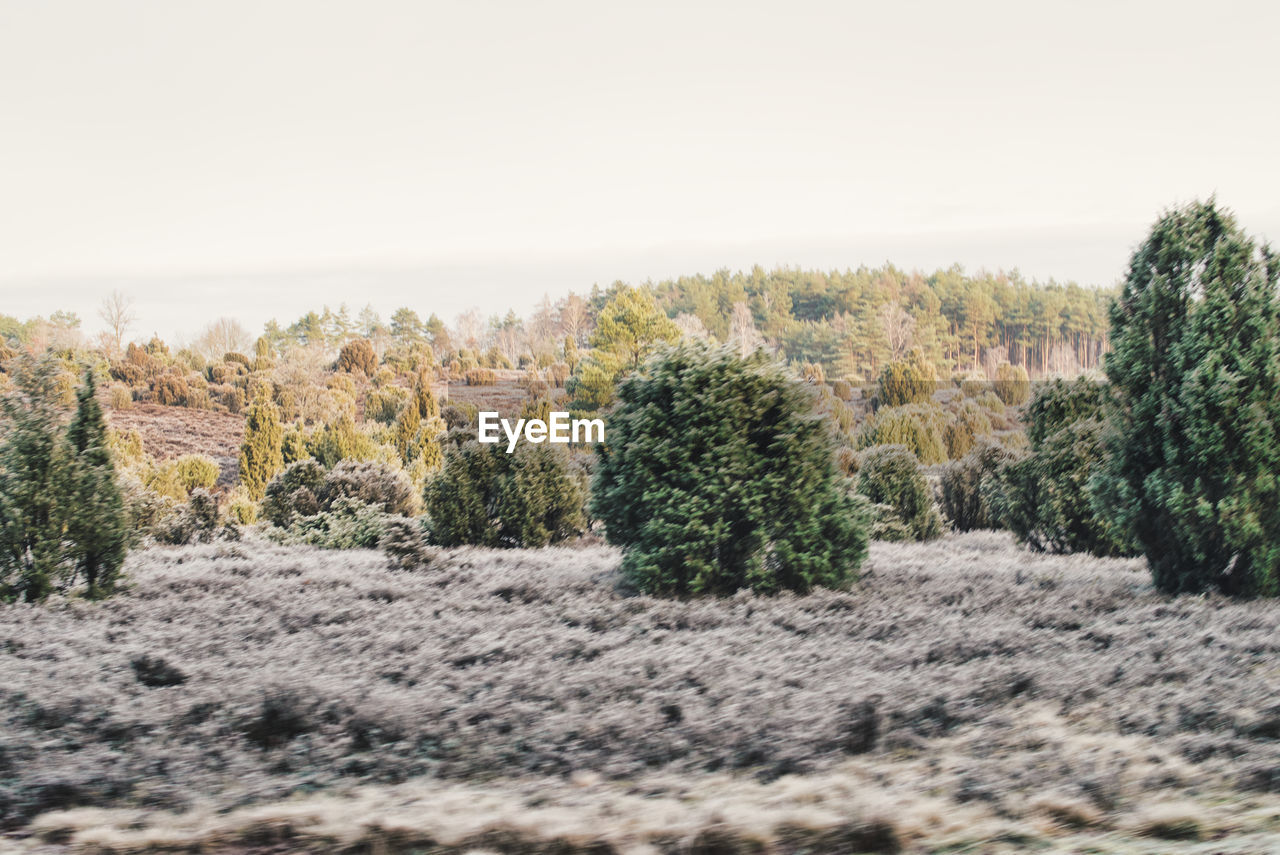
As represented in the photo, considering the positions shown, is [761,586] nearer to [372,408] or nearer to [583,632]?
[583,632]

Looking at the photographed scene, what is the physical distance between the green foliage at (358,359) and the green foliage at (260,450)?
57.8ft

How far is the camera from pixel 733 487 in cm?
574

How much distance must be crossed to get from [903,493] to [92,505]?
8.47 metres

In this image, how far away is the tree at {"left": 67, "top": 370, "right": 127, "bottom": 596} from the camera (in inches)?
222

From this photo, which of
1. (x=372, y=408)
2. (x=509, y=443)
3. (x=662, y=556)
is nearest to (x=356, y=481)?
(x=509, y=443)

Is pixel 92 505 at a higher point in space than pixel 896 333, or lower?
lower

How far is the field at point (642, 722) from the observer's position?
259 centimetres

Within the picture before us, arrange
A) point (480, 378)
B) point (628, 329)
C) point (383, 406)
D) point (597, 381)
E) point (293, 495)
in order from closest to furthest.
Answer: point (293, 495) → point (597, 381) → point (628, 329) → point (383, 406) → point (480, 378)

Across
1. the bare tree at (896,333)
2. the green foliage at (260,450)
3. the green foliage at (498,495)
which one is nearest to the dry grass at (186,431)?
the green foliage at (260,450)

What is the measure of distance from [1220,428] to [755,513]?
282cm

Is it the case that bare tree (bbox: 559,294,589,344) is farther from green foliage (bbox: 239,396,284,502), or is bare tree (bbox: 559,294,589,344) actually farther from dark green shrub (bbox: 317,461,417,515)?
dark green shrub (bbox: 317,461,417,515)

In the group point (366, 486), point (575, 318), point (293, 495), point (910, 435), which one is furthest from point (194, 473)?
point (575, 318)

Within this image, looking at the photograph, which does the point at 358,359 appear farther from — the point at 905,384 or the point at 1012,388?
the point at 1012,388

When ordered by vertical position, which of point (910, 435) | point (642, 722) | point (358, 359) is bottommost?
point (910, 435)
